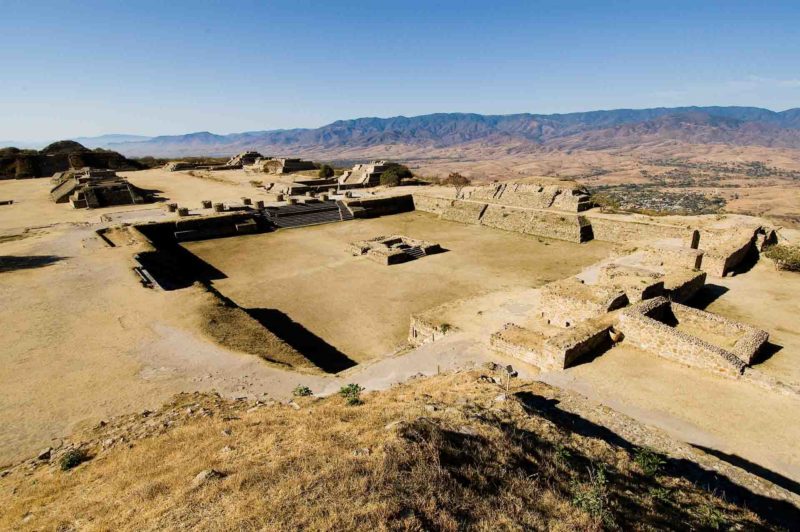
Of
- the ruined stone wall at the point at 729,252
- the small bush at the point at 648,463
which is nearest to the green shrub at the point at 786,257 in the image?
the ruined stone wall at the point at 729,252

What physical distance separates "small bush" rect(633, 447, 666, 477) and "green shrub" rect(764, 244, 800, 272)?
14.6 meters

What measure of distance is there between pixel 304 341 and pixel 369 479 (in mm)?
9238

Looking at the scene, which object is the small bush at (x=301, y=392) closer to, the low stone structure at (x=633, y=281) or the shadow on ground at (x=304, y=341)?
the shadow on ground at (x=304, y=341)

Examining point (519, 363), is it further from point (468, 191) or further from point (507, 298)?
point (468, 191)

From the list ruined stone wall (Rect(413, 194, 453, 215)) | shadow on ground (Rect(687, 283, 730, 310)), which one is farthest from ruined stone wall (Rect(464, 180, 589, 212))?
shadow on ground (Rect(687, 283, 730, 310))

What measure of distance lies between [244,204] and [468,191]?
1626 centimetres

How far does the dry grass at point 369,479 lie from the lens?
12.1ft

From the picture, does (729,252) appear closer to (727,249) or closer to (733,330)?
(727,249)

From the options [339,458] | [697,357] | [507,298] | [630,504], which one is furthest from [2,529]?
[507,298]

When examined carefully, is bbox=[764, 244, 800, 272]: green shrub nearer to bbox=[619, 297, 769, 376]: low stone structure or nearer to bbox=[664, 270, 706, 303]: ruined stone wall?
bbox=[664, 270, 706, 303]: ruined stone wall

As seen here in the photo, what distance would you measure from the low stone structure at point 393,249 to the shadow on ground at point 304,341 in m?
6.63

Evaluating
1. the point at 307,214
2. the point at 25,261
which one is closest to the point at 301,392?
the point at 25,261

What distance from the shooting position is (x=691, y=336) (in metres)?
9.30

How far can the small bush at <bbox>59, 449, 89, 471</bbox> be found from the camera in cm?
604
